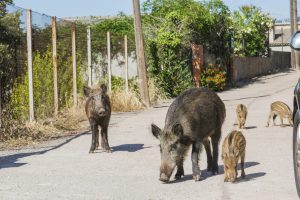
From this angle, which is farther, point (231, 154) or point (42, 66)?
point (42, 66)

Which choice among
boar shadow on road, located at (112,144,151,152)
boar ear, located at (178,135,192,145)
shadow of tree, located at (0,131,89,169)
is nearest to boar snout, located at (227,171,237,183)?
boar ear, located at (178,135,192,145)

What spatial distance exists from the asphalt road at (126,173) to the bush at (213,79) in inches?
649

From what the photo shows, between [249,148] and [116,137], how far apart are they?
353 centimetres

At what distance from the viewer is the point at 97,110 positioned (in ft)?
38.8

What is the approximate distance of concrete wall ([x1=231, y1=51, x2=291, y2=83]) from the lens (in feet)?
131

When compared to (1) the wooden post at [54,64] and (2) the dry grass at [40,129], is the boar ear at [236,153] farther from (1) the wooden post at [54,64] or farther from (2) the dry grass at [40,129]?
(1) the wooden post at [54,64]

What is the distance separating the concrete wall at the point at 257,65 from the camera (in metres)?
40.0

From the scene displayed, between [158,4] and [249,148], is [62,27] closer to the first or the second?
[249,148]

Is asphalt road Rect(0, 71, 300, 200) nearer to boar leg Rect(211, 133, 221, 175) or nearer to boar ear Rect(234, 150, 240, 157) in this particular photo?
boar leg Rect(211, 133, 221, 175)

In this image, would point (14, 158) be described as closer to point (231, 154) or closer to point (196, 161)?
point (196, 161)

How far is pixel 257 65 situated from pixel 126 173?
39.9 m

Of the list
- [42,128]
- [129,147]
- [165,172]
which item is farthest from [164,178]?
[42,128]

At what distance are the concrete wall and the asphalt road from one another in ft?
81.8

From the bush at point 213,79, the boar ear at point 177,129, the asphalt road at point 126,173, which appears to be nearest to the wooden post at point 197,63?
the bush at point 213,79
